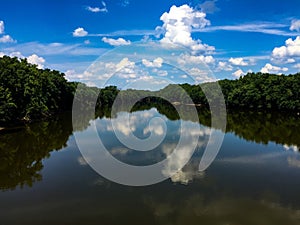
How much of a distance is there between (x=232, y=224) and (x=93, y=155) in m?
11.4

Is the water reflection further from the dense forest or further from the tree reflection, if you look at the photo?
the dense forest

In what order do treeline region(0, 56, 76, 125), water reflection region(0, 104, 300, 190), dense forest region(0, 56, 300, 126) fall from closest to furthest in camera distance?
water reflection region(0, 104, 300, 190)
treeline region(0, 56, 76, 125)
dense forest region(0, 56, 300, 126)

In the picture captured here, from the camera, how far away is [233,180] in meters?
14.1

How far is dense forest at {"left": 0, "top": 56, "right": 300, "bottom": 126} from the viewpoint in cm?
3408

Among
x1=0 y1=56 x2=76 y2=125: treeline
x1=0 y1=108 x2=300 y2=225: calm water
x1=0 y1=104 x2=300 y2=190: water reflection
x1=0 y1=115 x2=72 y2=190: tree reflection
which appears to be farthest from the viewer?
x1=0 y1=56 x2=76 y2=125: treeline

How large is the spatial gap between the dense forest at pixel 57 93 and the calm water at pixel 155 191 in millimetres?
14811

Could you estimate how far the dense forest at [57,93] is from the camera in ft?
112

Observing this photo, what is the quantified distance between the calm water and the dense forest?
1481 centimetres

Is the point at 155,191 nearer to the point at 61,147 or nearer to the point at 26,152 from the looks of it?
the point at 26,152

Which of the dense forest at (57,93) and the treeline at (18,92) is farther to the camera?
the dense forest at (57,93)

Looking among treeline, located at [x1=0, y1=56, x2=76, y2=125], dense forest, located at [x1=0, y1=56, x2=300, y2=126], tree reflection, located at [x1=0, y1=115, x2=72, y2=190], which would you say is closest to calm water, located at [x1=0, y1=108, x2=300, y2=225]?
tree reflection, located at [x1=0, y1=115, x2=72, y2=190]

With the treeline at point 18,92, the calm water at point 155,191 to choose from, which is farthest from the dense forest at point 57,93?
the calm water at point 155,191

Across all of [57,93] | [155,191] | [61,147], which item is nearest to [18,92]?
[61,147]

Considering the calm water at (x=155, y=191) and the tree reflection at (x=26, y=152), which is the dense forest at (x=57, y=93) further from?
the calm water at (x=155, y=191)
